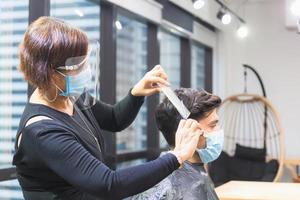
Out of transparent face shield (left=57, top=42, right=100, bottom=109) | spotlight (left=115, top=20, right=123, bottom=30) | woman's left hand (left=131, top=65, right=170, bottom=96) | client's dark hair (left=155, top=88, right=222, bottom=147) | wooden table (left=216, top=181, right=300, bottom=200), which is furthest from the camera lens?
spotlight (left=115, top=20, right=123, bottom=30)

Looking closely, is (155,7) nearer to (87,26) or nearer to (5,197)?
(87,26)

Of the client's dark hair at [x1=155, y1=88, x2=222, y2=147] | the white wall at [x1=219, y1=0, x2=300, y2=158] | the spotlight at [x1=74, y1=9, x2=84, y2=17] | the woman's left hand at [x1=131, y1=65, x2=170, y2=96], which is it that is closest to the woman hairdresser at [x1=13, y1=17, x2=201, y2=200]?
the woman's left hand at [x1=131, y1=65, x2=170, y2=96]

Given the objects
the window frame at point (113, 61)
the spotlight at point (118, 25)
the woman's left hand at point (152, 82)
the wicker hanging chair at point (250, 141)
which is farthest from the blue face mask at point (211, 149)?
the wicker hanging chair at point (250, 141)

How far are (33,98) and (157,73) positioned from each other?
430 mm

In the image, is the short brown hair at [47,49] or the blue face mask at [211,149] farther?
the blue face mask at [211,149]

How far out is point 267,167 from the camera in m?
4.95

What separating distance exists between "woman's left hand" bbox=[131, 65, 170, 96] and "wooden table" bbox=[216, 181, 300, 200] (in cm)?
144

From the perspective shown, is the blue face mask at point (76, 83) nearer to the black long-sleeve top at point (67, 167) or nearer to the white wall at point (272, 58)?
the black long-sleeve top at point (67, 167)

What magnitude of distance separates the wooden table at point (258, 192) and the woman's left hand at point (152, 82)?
144 cm

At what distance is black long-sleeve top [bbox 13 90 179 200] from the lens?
1.17m

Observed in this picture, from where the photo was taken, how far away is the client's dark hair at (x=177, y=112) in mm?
1846

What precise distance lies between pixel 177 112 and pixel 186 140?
0.55 m

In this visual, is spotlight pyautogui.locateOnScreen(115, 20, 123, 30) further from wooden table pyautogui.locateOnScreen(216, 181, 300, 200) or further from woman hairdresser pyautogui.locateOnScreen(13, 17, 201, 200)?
woman hairdresser pyautogui.locateOnScreen(13, 17, 201, 200)

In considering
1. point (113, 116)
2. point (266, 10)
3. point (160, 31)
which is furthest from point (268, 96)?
point (113, 116)
